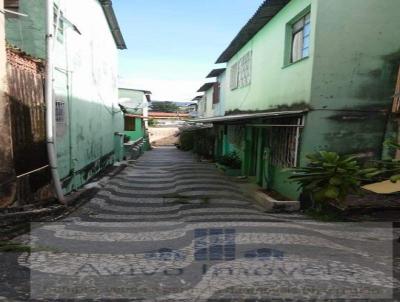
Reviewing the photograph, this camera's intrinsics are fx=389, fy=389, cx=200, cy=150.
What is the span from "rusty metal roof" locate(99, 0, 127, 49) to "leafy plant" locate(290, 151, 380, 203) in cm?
1118

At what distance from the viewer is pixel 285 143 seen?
34.4 feet

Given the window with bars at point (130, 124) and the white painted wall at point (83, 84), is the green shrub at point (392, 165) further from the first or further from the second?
the window with bars at point (130, 124)

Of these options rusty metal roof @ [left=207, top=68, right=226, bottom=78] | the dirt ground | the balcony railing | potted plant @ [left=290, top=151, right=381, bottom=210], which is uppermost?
rusty metal roof @ [left=207, top=68, right=226, bottom=78]

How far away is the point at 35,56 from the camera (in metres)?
8.53

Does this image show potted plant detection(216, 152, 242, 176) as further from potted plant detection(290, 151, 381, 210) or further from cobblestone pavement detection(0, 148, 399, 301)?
potted plant detection(290, 151, 381, 210)

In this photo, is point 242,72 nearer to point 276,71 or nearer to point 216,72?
point 276,71

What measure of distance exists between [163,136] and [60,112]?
3783cm

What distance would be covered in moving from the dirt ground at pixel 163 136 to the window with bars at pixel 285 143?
35.2m

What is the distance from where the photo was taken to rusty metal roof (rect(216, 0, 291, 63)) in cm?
1076

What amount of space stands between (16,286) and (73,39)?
8345 millimetres

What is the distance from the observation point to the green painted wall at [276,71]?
366 inches
